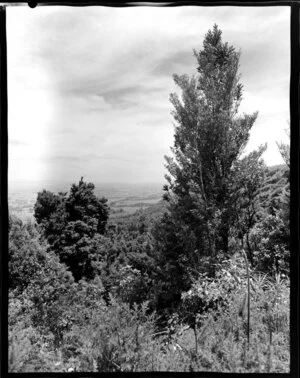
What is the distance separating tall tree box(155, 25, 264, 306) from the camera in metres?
2.53

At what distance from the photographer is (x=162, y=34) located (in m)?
2.20

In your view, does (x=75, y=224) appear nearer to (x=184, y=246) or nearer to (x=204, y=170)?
(x=184, y=246)

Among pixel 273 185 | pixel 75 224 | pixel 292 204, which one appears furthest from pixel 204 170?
pixel 75 224

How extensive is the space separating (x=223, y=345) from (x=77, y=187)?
1368 mm

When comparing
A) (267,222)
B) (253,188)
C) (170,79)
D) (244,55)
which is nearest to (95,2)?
(170,79)

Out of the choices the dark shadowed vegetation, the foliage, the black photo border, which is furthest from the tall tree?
the black photo border

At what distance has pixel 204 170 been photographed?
270 centimetres

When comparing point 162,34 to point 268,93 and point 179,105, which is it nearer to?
point 179,105

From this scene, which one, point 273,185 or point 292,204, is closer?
point 292,204

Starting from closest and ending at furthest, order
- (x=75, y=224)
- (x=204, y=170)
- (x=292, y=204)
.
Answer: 1. (x=292, y=204)
2. (x=75, y=224)
3. (x=204, y=170)

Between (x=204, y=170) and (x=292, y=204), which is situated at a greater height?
(x=204, y=170)

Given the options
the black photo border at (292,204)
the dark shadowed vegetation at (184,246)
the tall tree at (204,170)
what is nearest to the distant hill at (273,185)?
the dark shadowed vegetation at (184,246)

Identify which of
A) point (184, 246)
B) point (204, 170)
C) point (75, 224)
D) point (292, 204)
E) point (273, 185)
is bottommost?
point (184, 246)

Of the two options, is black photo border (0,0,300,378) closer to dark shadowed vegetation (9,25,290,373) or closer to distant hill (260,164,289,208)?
dark shadowed vegetation (9,25,290,373)
